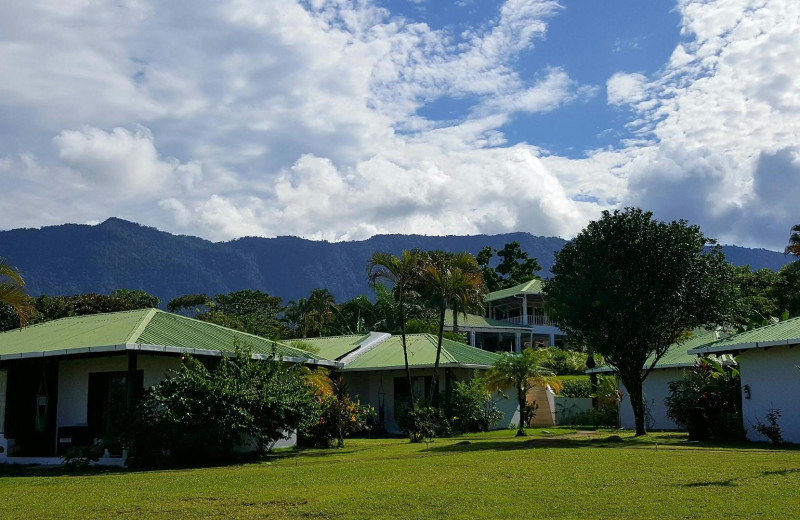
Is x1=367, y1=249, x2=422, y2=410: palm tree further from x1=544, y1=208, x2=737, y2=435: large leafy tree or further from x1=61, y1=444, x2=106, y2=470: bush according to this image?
x1=61, y1=444, x2=106, y2=470: bush

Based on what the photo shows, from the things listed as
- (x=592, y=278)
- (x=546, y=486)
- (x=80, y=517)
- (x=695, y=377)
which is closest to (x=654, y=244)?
(x=592, y=278)

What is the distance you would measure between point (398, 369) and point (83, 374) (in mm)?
13229

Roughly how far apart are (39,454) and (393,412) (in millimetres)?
14309

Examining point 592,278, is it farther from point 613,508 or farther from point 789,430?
point 613,508

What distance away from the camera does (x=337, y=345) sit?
120 ft

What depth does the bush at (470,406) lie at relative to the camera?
98.4 feet

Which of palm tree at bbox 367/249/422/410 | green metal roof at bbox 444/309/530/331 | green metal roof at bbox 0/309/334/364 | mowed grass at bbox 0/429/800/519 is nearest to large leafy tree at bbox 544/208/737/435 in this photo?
palm tree at bbox 367/249/422/410

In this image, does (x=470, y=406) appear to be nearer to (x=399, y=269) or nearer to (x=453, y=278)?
(x=453, y=278)

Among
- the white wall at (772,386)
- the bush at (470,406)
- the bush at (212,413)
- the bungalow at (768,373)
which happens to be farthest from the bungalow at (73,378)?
the white wall at (772,386)

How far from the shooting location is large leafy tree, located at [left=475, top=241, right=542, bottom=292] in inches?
3078

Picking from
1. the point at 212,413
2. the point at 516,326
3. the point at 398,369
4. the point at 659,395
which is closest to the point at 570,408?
the point at 659,395

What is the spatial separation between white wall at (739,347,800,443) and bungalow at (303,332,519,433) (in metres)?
11.1

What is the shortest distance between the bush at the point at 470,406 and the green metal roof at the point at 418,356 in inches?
36.0

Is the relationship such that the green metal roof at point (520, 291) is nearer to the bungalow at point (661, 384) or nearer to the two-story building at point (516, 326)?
the two-story building at point (516, 326)
